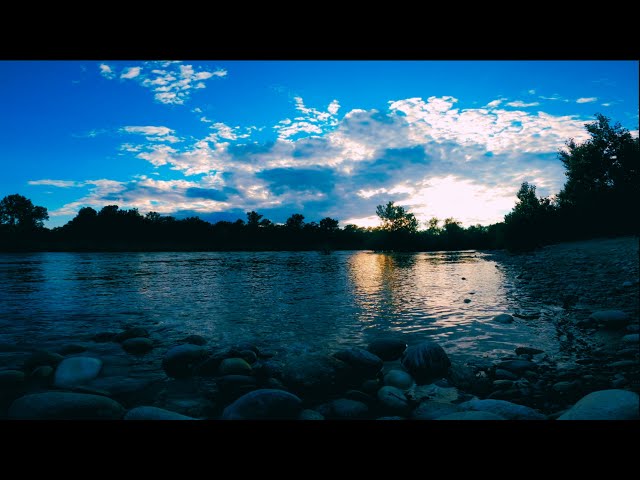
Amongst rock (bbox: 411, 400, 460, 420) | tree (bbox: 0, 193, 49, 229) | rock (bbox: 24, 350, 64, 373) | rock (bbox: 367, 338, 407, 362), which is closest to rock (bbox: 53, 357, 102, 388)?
rock (bbox: 24, 350, 64, 373)

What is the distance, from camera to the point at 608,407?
9.73 ft

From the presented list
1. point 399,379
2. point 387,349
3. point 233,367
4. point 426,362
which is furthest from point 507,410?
point 233,367

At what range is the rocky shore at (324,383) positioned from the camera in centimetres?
326

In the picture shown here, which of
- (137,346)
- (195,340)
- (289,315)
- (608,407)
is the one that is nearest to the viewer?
(608,407)

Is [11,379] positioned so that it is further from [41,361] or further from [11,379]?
[41,361]

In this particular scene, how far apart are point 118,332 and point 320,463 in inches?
286

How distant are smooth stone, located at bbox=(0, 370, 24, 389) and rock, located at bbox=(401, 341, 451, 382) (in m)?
5.38

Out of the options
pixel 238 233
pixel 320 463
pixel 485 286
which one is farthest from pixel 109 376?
pixel 238 233

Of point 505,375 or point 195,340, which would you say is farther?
point 195,340

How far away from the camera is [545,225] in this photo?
38.8m

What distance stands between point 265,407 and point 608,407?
3.27m

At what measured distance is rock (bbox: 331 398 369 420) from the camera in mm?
3506

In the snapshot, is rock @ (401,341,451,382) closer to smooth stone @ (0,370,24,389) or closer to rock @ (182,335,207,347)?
rock @ (182,335,207,347)
